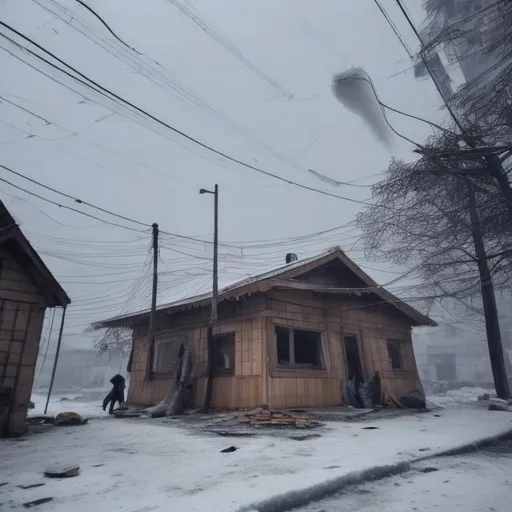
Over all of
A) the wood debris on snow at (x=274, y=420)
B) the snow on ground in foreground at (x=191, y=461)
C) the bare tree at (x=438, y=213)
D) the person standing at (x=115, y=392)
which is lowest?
the snow on ground in foreground at (x=191, y=461)

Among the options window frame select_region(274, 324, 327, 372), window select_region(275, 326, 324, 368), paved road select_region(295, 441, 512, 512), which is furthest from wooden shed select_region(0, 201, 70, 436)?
paved road select_region(295, 441, 512, 512)

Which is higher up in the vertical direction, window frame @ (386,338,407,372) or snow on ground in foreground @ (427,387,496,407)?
window frame @ (386,338,407,372)

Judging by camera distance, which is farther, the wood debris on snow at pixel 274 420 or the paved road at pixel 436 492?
the wood debris on snow at pixel 274 420

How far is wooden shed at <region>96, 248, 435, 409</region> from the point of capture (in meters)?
11.7

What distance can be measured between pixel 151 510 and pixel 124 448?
3.46 metres

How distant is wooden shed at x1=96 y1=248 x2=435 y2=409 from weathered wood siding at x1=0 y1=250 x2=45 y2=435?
4813mm

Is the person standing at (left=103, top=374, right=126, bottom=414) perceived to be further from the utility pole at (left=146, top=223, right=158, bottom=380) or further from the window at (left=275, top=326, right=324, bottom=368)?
the window at (left=275, top=326, right=324, bottom=368)

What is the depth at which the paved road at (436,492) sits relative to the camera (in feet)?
11.8

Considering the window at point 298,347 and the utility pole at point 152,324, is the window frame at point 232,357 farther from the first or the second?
the utility pole at point 152,324

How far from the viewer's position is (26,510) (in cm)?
327

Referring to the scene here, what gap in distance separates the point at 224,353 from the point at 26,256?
6.84 meters

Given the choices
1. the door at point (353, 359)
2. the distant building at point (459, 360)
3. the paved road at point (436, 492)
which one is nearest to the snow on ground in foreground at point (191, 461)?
the paved road at point (436, 492)

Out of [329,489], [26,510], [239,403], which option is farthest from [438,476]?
[239,403]

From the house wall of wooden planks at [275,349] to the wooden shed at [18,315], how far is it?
507 cm
